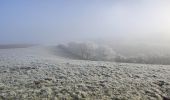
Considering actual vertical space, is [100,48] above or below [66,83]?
above

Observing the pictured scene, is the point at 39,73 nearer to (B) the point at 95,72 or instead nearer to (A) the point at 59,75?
(A) the point at 59,75

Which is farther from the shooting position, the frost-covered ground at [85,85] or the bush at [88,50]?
the bush at [88,50]

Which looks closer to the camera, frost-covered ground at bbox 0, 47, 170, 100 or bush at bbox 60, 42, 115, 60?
frost-covered ground at bbox 0, 47, 170, 100

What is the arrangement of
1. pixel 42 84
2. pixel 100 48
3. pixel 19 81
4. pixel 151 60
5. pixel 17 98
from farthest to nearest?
pixel 100 48
pixel 151 60
pixel 19 81
pixel 42 84
pixel 17 98

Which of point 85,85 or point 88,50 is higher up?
point 88,50

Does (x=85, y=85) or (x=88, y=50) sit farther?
(x=88, y=50)

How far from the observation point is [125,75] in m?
16.1

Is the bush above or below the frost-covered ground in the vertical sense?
above

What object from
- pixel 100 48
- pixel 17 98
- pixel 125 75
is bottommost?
pixel 17 98

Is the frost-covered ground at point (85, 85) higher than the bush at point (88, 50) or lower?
lower

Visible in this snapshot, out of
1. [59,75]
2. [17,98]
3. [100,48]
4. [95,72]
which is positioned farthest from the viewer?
[100,48]

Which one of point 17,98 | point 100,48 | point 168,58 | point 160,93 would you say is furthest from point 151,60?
point 17,98

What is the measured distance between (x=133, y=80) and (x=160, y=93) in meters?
2.44

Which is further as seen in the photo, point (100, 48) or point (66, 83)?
point (100, 48)
